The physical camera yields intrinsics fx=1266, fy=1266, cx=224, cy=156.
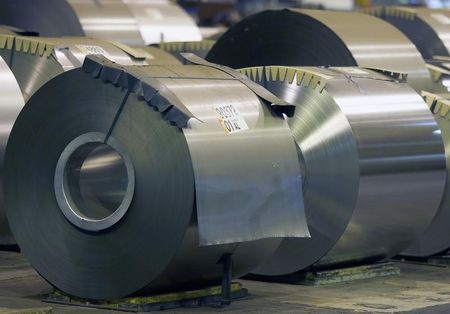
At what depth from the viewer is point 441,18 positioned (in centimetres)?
1376

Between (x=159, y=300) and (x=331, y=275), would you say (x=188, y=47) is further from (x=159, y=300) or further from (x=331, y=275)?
(x=159, y=300)

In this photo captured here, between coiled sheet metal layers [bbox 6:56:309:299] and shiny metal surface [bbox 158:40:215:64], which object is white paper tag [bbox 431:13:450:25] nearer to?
shiny metal surface [bbox 158:40:215:64]

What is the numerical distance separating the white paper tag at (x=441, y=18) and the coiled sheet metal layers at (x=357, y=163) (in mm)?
4277

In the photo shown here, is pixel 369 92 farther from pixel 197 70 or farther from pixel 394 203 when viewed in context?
pixel 197 70

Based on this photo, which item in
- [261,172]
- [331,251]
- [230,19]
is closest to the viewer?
[261,172]

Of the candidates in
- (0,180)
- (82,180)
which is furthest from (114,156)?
(0,180)

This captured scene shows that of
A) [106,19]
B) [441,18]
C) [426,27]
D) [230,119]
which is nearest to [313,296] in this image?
[230,119]

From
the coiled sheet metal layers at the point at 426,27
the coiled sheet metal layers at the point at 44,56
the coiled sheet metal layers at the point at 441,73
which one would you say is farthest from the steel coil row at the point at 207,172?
the coiled sheet metal layers at the point at 426,27

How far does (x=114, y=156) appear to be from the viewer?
8039 millimetres

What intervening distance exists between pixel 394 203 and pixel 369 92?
0.83 metres

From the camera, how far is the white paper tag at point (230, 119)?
7570 mm

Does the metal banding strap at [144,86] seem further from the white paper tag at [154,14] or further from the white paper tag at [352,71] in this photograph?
the white paper tag at [154,14]

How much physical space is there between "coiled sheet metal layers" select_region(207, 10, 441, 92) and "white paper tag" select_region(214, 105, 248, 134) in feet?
11.8

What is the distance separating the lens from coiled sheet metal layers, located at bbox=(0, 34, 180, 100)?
993cm
